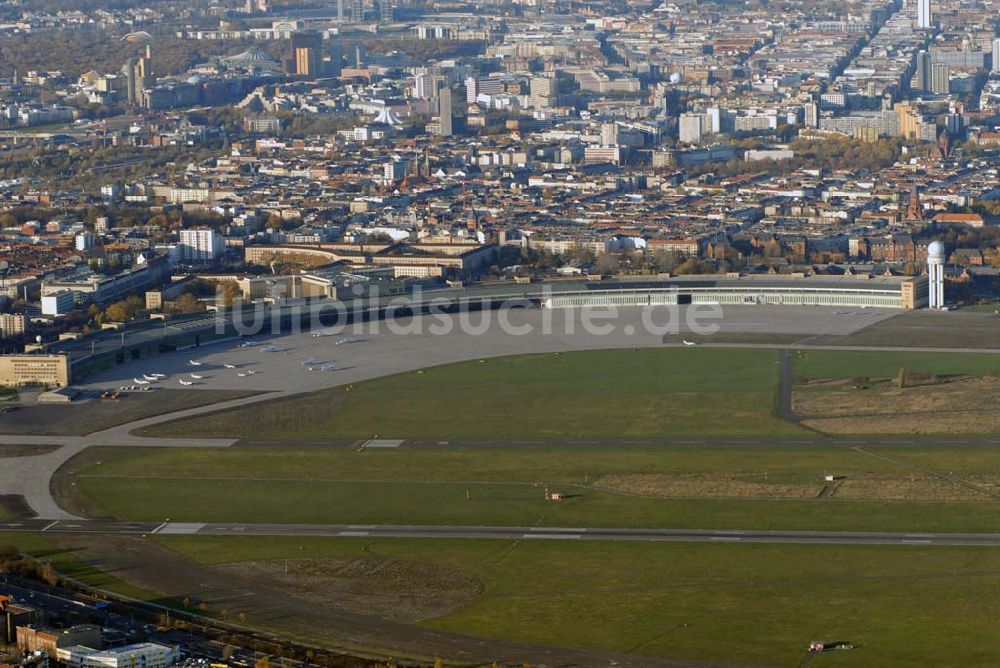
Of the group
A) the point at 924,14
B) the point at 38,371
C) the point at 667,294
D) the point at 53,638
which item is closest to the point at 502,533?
the point at 53,638

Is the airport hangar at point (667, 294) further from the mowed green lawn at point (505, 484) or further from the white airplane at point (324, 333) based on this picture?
the mowed green lawn at point (505, 484)

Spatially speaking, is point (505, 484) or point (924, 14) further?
point (924, 14)

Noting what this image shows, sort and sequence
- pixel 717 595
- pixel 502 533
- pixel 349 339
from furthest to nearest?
pixel 349 339, pixel 502 533, pixel 717 595

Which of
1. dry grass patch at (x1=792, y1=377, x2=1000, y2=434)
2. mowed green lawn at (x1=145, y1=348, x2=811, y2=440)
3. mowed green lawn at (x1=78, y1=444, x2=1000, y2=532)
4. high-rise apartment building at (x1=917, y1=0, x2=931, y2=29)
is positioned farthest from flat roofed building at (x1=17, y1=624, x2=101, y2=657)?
high-rise apartment building at (x1=917, y1=0, x2=931, y2=29)

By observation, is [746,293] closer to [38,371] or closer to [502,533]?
[38,371]

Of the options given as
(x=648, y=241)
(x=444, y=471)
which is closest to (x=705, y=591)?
(x=444, y=471)

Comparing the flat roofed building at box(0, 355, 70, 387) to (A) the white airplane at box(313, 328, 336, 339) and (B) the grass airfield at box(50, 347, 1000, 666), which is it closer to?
(B) the grass airfield at box(50, 347, 1000, 666)
